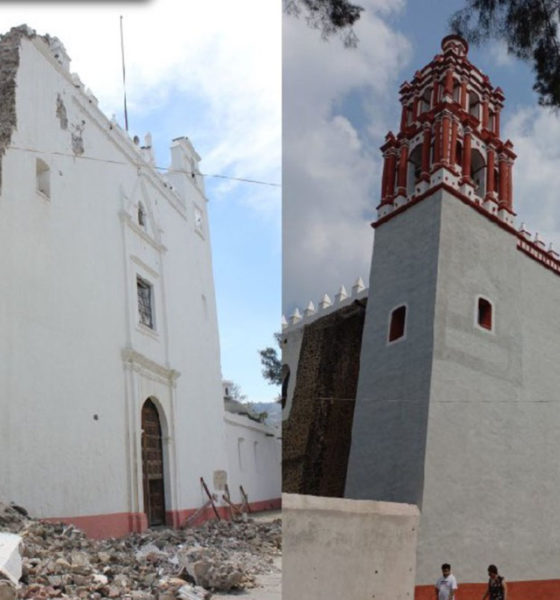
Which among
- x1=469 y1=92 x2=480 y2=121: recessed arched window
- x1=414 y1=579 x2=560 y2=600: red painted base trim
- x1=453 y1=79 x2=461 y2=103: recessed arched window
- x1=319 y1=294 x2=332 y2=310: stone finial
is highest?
x1=453 y1=79 x2=461 y2=103: recessed arched window

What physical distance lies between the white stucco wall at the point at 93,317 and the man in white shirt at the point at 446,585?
1.48 meters

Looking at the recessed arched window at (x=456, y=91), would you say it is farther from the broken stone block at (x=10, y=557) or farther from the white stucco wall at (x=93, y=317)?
the broken stone block at (x=10, y=557)

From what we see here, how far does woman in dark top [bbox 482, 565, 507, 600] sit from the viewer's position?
2.66 m

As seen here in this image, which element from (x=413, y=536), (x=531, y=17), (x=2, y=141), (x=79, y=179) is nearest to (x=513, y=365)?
(x=413, y=536)

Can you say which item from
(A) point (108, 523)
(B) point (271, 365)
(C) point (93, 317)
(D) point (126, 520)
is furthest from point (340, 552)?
(C) point (93, 317)

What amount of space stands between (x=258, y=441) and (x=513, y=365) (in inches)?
52.2

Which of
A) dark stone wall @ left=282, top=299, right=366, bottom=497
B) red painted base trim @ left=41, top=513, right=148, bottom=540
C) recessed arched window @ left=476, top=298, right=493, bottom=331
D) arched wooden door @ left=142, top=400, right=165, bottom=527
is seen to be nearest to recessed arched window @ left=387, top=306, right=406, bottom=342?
dark stone wall @ left=282, top=299, right=366, bottom=497

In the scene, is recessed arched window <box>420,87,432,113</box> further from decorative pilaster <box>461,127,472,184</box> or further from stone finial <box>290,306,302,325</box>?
stone finial <box>290,306,302,325</box>

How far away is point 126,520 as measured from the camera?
10.5ft

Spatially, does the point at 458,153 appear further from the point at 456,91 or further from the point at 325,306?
the point at 325,306

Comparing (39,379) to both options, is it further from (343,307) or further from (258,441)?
(343,307)

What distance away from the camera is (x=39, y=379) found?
2.90 meters

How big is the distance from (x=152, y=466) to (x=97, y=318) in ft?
2.84

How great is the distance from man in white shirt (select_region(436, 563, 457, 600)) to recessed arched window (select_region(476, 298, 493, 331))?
3.66 ft
